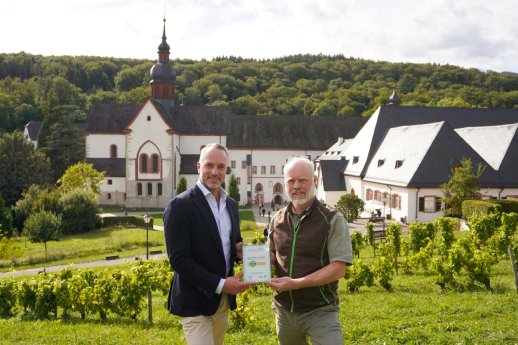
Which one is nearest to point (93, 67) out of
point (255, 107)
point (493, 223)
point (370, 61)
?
point (255, 107)

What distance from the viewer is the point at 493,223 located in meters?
15.8

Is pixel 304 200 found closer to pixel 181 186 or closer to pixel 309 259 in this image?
pixel 309 259

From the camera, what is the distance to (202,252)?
4.82m

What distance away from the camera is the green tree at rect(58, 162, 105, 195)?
140 ft

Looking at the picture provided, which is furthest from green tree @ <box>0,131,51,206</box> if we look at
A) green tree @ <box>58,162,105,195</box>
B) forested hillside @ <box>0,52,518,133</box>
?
forested hillside @ <box>0,52,518,133</box>

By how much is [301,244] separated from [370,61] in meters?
137

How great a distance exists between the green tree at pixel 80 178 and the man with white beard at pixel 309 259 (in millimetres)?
40240

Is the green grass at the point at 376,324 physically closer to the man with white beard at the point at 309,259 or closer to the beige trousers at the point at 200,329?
the beige trousers at the point at 200,329

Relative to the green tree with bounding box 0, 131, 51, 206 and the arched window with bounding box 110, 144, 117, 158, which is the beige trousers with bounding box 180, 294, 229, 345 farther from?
the arched window with bounding box 110, 144, 117, 158

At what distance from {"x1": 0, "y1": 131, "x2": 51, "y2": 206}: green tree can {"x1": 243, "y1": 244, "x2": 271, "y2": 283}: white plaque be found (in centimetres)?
4608

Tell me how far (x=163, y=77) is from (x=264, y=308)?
45.1m

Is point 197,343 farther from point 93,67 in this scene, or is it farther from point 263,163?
point 93,67

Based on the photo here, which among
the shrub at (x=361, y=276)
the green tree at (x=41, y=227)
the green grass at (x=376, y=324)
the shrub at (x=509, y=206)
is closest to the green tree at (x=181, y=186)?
the green tree at (x=41, y=227)

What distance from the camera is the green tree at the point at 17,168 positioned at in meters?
45.4
